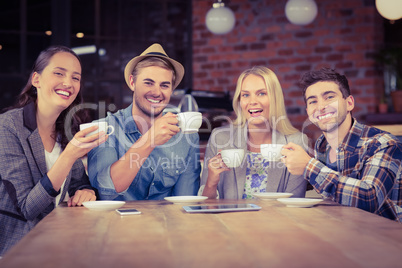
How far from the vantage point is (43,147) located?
73.5 inches

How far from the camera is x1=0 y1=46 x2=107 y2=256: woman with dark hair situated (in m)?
1.69

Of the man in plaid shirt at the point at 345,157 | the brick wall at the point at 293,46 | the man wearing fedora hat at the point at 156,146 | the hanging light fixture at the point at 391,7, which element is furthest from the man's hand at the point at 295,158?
the brick wall at the point at 293,46

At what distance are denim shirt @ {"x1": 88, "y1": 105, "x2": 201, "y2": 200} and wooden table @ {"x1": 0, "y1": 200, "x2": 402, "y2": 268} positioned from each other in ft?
2.30

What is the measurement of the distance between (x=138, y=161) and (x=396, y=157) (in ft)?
3.32

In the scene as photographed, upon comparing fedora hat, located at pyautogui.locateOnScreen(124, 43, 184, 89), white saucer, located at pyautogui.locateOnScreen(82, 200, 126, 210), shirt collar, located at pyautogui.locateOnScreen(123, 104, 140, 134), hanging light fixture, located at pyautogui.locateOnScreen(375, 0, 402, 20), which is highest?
hanging light fixture, located at pyautogui.locateOnScreen(375, 0, 402, 20)

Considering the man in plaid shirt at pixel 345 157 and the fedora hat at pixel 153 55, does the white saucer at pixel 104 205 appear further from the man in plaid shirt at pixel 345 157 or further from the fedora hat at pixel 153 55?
the fedora hat at pixel 153 55

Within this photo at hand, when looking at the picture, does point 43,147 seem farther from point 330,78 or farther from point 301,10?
point 301,10

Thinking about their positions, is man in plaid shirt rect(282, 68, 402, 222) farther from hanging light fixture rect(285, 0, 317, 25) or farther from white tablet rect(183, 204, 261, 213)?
hanging light fixture rect(285, 0, 317, 25)

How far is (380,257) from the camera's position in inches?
34.8

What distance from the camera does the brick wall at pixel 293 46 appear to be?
4402 millimetres

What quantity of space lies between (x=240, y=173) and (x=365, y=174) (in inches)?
25.6

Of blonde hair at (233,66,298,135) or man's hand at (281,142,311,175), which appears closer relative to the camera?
man's hand at (281,142,311,175)

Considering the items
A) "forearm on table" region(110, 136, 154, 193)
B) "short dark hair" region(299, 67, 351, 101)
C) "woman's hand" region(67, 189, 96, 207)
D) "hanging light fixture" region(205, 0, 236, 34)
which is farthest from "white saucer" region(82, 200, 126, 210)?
"hanging light fixture" region(205, 0, 236, 34)

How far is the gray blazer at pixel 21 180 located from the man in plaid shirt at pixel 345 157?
95 cm
